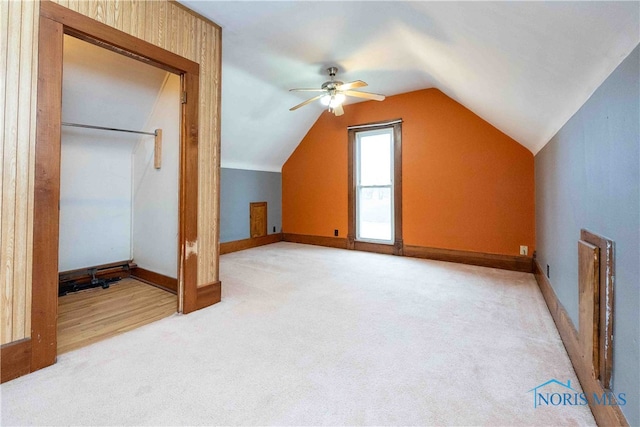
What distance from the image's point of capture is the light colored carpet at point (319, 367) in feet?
3.96

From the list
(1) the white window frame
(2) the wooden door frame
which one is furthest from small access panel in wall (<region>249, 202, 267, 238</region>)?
(2) the wooden door frame

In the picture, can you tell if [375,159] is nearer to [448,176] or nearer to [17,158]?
[448,176]

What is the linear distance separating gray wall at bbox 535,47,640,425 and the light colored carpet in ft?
1.40

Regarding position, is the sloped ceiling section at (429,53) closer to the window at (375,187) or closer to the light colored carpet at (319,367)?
the window at (375,187)

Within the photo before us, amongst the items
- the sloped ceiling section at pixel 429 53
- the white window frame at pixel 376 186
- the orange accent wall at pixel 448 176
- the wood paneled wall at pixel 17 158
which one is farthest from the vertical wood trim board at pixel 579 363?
the wood paneled wall at pixel 17 158

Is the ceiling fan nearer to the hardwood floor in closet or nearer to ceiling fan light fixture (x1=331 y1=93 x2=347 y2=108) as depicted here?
ceiling fan light fixture (x1=331 y1=93 x2=347 y2=108)

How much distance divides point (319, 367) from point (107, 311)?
1.90m

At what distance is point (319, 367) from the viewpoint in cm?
154

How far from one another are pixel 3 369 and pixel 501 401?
8.00 feet

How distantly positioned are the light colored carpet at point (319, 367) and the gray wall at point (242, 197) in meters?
2.27

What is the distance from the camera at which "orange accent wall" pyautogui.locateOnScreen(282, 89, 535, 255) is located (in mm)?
3594

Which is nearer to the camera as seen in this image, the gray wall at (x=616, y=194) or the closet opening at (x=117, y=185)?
the gray wall at (x=616, y=194)

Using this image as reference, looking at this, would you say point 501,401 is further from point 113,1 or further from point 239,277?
point 113,1

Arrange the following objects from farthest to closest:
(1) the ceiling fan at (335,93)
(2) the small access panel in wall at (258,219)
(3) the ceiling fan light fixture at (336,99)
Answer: (2) the small access panel in wall at (258,219), (3) the ceiling fan light fixture at (336,99), (1) the ceiling fan at (335,93)
